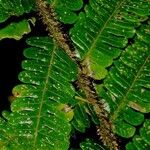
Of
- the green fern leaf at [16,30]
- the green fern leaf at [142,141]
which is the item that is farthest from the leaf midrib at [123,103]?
the green fern leaf at [16,30]

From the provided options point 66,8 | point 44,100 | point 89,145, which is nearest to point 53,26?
point 66,8

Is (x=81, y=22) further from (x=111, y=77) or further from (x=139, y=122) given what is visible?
(x=139, y=122)

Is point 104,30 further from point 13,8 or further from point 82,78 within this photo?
point 13,8

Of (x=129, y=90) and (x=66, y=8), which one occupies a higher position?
(x=66, y=8)

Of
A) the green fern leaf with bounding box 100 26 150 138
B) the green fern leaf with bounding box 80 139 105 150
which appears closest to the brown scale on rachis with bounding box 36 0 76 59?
the green fern leaf with bounding box 100 26 150 138

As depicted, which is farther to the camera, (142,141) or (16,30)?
(16,30)

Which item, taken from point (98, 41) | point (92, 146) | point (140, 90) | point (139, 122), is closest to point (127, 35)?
point (98, 41)
